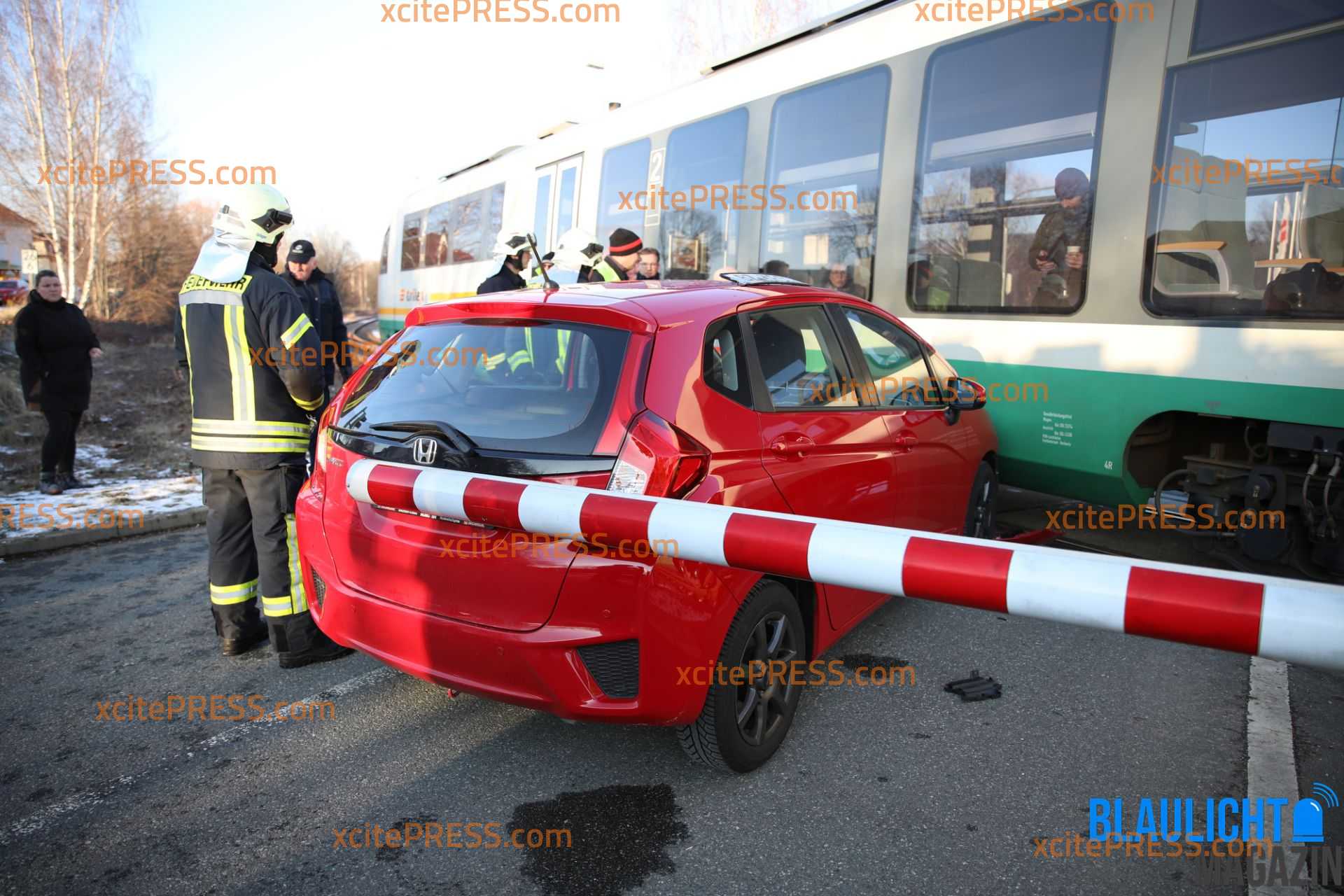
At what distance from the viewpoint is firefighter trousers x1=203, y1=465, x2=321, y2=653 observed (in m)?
3.96

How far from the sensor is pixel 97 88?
26.5 metres

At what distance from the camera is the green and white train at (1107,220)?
4367mm

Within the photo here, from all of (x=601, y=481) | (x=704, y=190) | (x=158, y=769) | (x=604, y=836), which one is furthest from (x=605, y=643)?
(x=704, y=190)

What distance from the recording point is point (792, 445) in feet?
10.4

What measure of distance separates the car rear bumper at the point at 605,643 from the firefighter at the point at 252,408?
1424 millimetres

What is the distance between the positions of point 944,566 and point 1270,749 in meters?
2.26

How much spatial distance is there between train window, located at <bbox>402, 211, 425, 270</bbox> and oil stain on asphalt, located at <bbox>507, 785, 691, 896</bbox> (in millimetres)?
13946

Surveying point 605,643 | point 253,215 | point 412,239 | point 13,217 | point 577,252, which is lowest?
point 605,643

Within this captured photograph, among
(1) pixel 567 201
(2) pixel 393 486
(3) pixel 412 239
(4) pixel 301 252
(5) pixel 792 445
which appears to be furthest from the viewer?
(3) pixel 412 239

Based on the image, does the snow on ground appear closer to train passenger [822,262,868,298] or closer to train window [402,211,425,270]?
train passenger [822,262,868,298]

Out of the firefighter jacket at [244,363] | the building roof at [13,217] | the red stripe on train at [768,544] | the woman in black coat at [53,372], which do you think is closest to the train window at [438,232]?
the woman in black coat at [53,372]

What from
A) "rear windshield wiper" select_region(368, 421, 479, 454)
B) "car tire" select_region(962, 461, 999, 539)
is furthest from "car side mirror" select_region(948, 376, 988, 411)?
"rear windshield wiper" select_region(368, 421, 479, 454)

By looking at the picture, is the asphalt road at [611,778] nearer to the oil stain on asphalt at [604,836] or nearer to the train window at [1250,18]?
the oil stain on asphalt at [604,836]

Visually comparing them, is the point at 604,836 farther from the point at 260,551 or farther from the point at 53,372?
the point at 53,372
